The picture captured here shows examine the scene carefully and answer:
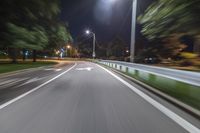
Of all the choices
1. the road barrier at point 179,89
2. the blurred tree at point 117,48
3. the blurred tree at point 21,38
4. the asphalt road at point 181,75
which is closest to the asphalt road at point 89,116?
the road barrier at point 179,89

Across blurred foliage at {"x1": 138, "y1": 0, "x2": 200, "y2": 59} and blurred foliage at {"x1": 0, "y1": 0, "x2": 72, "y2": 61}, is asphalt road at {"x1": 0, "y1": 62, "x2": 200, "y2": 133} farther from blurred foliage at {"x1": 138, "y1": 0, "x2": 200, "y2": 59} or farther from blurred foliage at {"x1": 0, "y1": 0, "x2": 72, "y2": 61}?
blurred foliage at {"x1": 138, "y1": 0, "x2": 200, "y2": 59}

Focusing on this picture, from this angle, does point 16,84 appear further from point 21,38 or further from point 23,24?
point 21,38

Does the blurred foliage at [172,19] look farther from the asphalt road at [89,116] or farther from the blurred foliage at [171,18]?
the asphalt road at [89,116]

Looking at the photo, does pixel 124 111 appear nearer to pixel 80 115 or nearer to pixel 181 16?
pixel 80 115

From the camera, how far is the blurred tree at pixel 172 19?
6.07m

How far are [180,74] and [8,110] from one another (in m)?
5.75

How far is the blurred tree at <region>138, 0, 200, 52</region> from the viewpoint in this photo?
607 centimetres

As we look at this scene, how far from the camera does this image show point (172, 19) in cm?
656

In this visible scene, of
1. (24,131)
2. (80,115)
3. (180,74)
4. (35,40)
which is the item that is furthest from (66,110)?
(180,74)

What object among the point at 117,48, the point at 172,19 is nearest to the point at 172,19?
the point at 172,19

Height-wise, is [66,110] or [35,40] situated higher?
[35,40]

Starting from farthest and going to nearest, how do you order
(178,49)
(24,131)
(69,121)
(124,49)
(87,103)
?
(124,49), (178,49), (87,103), (69,121), (24,131)

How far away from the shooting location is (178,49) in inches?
1575

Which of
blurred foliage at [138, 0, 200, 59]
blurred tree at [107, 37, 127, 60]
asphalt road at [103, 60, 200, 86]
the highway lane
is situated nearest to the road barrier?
asphalt road at [103, 60, 200, 86]
